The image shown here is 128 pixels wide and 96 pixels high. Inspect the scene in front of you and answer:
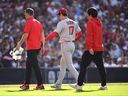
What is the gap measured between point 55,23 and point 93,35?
11.6 m

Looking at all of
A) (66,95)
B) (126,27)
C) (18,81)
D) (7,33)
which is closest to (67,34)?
(66,95)

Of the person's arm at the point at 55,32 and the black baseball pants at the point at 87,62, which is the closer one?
the black baseball pants at the point at 87,62

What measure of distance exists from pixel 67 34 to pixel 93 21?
1.00m

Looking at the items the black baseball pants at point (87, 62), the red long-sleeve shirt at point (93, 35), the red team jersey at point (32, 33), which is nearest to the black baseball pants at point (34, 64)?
the red team jersey at point (32, 33)

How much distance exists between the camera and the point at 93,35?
13688 mm

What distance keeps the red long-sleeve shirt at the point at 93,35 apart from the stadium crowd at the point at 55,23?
777 centimetres

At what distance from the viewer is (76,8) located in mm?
26266

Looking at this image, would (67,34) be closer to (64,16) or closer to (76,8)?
(64,16)

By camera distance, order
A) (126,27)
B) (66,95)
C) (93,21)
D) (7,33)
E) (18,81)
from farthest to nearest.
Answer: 1. (126,27)
2. (7,33)
3. (18,81)
4. (93,21)
5. (66,95)

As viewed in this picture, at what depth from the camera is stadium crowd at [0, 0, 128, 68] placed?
22406 mm

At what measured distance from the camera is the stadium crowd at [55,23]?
73.5 ft

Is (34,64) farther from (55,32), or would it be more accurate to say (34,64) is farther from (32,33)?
(55,32)

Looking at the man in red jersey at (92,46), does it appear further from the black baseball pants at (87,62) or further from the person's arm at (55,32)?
the person's arm at (55,32)

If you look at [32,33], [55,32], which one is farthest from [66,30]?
[32,33]
